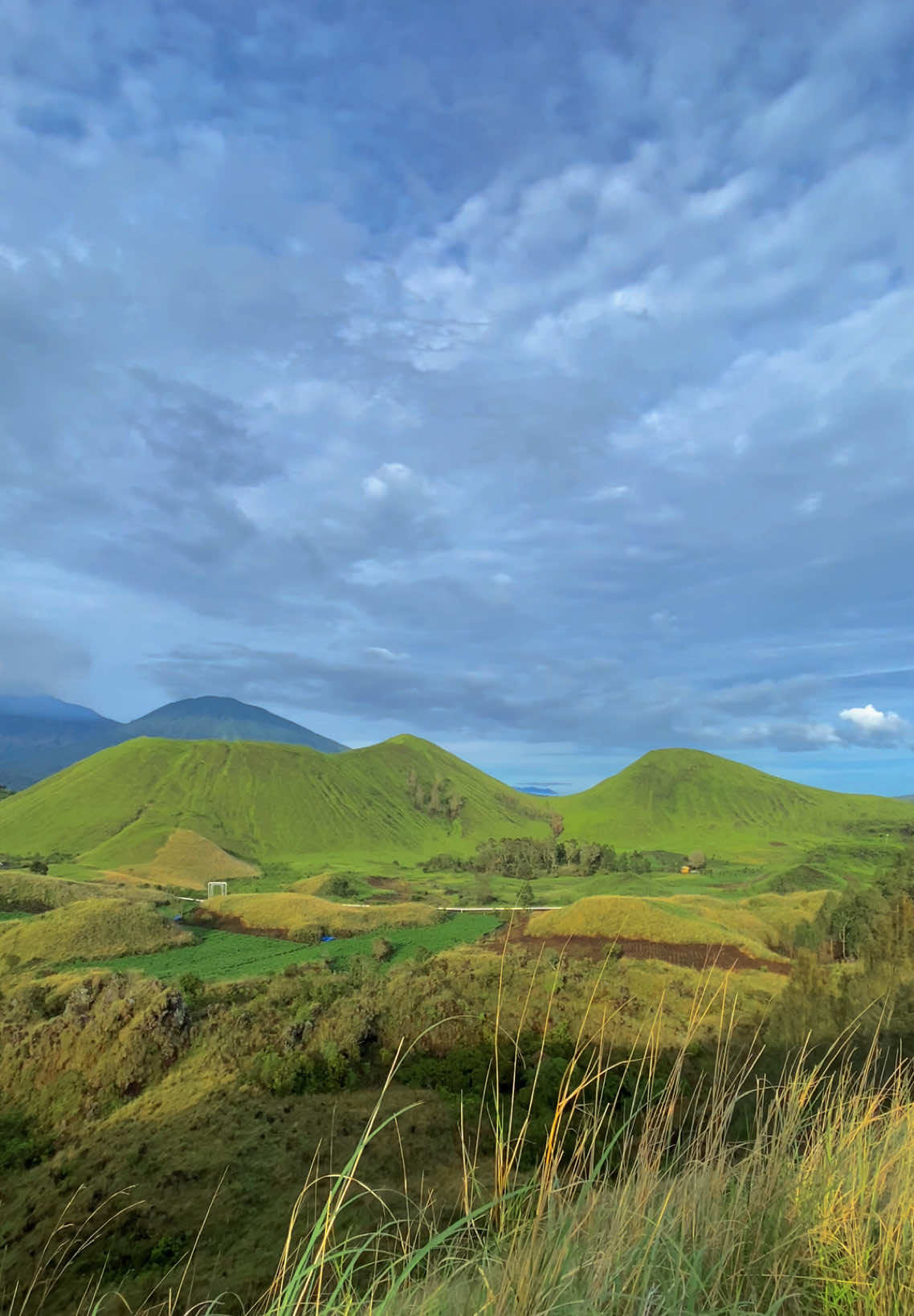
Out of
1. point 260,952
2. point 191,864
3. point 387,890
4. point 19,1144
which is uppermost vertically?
point 191,864

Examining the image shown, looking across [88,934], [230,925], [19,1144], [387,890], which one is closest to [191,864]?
[387,890]

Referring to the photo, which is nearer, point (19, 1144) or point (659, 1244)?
point (659, 1244)

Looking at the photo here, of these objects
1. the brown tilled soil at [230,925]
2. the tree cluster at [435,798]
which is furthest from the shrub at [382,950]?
the tree cluster at [435,798]

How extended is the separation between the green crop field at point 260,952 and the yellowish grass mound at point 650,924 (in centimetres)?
580

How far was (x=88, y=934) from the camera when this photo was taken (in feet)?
152

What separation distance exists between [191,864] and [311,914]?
5317 cm

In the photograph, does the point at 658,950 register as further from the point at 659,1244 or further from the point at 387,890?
the point at 387,890

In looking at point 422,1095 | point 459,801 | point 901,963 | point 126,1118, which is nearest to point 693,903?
point 901,963

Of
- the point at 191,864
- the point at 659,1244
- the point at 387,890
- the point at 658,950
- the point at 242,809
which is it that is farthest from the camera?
the point at 242,809

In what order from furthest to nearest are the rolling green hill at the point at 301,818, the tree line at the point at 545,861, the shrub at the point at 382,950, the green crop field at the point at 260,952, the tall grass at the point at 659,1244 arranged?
the rolling green hill at the point at 301,818 < the tree line at the point at 545,861 < the shrub at the point at 382,950 < the green crop field at the point at 260,952 < the tall grass at the point at 659,1244

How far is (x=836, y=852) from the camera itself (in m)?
105

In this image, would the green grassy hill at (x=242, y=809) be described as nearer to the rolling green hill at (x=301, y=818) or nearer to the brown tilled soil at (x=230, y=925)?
the rolling green hill at (x=301, y=818)

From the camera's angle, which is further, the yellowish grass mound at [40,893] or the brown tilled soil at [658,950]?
the yellowish grass mound at [40,893]

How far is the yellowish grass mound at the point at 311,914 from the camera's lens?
55.8m
